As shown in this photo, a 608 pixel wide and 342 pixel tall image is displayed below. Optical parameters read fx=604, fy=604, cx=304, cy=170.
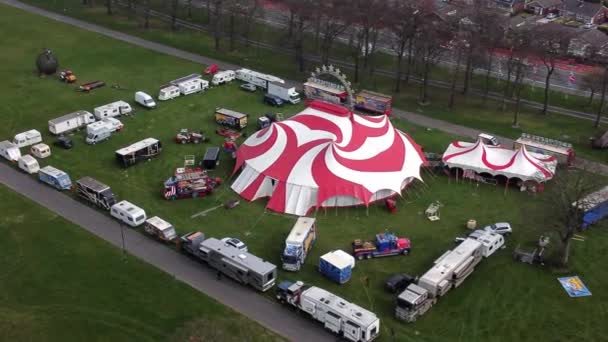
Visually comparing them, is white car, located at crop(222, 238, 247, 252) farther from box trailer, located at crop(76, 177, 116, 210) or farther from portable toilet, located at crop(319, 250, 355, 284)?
box trailer, located at crop(76, 177, 116, 210)

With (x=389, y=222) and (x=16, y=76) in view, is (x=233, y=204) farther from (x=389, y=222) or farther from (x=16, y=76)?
(x=16, y=76)

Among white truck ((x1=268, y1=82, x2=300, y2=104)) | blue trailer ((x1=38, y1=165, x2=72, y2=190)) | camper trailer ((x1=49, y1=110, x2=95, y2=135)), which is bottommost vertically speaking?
blue trailer ((x1=38, y1=165, x2=72, y2=190))

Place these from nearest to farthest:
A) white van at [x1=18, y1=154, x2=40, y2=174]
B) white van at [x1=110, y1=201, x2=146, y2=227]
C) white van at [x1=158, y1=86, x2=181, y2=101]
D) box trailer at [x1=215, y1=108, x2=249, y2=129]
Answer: white van at [x1=110, y1=201, x2=146, y2=227] < white van at [x1=18, y1=154, x2=40, y2=174] < box trailer at [x1=215, y1=108, x2=249, y2=129] < white van at [x1=158, y1=86, x2=181, y2=101]

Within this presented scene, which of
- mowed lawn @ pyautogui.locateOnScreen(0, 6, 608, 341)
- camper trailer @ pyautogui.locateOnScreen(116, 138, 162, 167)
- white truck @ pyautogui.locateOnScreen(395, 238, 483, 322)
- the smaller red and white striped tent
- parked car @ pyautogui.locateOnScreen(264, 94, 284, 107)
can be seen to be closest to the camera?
white truck @ pyautogui.locateOnScreen(395, 238, 483, 322)

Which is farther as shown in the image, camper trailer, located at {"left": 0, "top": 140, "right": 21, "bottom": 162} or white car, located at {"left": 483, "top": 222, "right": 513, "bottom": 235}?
camper trailer, located at {"left": 0, "top": 140, "right": 21, "bottom": 162}

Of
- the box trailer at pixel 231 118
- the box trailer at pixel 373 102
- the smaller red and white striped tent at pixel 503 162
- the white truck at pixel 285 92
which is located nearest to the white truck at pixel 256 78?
the white truck at pixel 285 92

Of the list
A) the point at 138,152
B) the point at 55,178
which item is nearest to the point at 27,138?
the point at 55,178

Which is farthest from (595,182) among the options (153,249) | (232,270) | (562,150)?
(153,249)

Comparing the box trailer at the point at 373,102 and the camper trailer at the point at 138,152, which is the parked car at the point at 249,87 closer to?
the box trailer at the point at 373,102

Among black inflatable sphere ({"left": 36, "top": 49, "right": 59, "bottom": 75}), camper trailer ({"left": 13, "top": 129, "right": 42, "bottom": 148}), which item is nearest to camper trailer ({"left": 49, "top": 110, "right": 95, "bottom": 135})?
camper trailer ({"left": 13, "top": 129, "right": 42, "bottom": 148})
